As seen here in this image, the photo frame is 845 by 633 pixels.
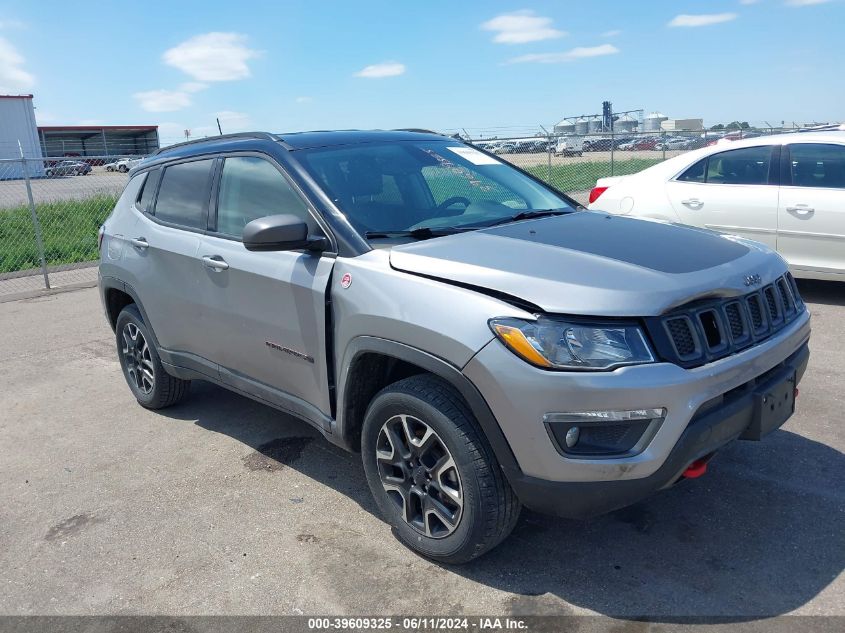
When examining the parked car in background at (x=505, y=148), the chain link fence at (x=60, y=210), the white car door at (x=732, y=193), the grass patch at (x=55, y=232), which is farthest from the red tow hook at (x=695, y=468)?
the parked car in background at (x=505, y=148)

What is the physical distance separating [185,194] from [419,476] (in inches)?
99.1

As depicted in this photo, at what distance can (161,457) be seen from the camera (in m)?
4.54

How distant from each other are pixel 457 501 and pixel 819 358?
12.6ft

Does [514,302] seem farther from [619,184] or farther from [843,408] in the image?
[619,184]

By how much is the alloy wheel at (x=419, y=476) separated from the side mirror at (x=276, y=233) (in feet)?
3.03

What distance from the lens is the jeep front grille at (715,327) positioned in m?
2.66

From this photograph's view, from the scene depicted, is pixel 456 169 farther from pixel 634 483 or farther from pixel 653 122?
pixel 653 122

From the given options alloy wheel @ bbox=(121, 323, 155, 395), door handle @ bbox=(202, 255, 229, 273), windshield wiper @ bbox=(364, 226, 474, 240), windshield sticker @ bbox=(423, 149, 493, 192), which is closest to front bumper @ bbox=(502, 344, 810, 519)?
windshield wiper @ bbox=(364, 226, 474, 240)

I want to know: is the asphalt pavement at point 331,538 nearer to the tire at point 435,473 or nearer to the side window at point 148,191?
the tire at point 435,473

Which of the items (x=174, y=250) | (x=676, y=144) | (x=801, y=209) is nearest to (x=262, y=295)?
(x=174, y=250)

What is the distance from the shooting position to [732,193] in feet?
23.9

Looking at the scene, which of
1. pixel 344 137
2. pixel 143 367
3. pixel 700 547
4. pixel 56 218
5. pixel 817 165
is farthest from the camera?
pixel 56 218

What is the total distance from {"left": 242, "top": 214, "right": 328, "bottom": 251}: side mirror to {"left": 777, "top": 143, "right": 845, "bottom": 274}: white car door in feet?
17.7

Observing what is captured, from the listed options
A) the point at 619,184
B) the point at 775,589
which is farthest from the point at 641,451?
the point at 619,184
